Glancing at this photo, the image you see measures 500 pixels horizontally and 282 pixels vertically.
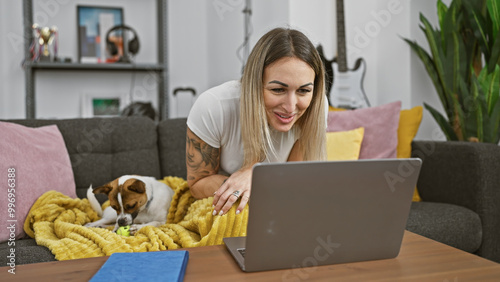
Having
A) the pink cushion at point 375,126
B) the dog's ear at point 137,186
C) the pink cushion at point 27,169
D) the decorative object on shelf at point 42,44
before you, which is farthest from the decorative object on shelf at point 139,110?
the dog's ear at point 137,186

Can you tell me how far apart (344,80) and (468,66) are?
0.78 m

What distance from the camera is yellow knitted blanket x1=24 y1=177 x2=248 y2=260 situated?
1038 mm

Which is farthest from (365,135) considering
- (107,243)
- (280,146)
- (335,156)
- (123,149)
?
(107,243)

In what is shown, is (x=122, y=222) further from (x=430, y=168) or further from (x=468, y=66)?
(x=468, y=66)

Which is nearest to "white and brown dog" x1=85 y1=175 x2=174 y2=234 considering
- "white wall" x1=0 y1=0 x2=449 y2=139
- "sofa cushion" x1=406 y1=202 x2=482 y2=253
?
"sofa cushion" x1=406 y1=202 x2=482 y2=253

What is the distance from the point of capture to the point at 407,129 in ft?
6.82

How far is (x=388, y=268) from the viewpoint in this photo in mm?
742

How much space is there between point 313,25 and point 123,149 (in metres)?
1.99

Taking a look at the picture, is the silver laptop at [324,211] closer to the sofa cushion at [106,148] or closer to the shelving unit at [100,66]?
the sofa cushion at [106,148]

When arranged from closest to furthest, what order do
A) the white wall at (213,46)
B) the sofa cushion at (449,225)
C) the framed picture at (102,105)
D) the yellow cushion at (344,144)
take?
the sofa cushion at (449,225)
the yellow cushion at (344,144)
the white wall at (213,46)
the framed picture at (102,105)

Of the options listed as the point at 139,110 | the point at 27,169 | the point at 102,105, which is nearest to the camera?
the point at 27,169

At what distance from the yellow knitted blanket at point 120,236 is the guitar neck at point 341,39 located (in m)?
1.74

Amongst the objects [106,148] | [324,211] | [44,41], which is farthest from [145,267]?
[44,41]

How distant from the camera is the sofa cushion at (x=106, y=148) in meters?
1.76
